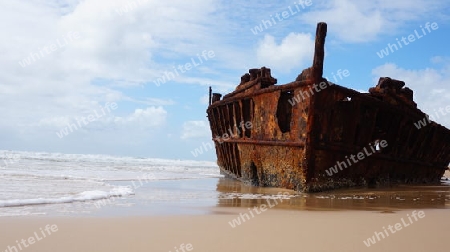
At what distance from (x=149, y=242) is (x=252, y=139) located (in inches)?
224

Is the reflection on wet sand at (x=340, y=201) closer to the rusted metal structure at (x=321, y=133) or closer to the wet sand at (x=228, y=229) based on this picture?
the wet sand at (x=228, y=229)

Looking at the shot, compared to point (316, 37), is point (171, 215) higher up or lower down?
lower down

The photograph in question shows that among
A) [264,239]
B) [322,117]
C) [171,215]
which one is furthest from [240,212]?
[322,117]

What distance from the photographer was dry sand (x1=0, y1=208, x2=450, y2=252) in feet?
9.07

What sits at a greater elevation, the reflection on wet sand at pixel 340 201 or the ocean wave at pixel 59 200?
the reflection on wet sand at pixel 340 201

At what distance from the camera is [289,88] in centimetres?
714

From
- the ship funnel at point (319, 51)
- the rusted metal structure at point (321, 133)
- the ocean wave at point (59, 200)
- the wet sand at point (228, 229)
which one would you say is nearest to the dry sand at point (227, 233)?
the wet sand at point (228, 229)

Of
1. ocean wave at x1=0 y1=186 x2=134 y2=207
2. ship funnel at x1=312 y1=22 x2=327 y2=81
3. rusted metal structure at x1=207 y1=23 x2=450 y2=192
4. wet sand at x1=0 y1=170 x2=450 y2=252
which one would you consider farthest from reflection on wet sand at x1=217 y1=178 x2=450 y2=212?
Result: ship funnel at x1=312 y1=22 x2=327 y2=81

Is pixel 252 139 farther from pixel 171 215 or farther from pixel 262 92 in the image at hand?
pixel 171 215

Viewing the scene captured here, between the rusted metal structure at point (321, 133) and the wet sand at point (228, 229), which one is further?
the rusted metal structure at point (321, 133)

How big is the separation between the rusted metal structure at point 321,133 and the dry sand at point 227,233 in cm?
270

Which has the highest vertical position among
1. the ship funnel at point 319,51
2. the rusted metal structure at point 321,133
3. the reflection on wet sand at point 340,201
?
the ship funnel at point 319,51

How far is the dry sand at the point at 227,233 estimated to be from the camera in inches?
109

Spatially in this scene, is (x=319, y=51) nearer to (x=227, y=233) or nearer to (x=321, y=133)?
(x=321, y=133)
